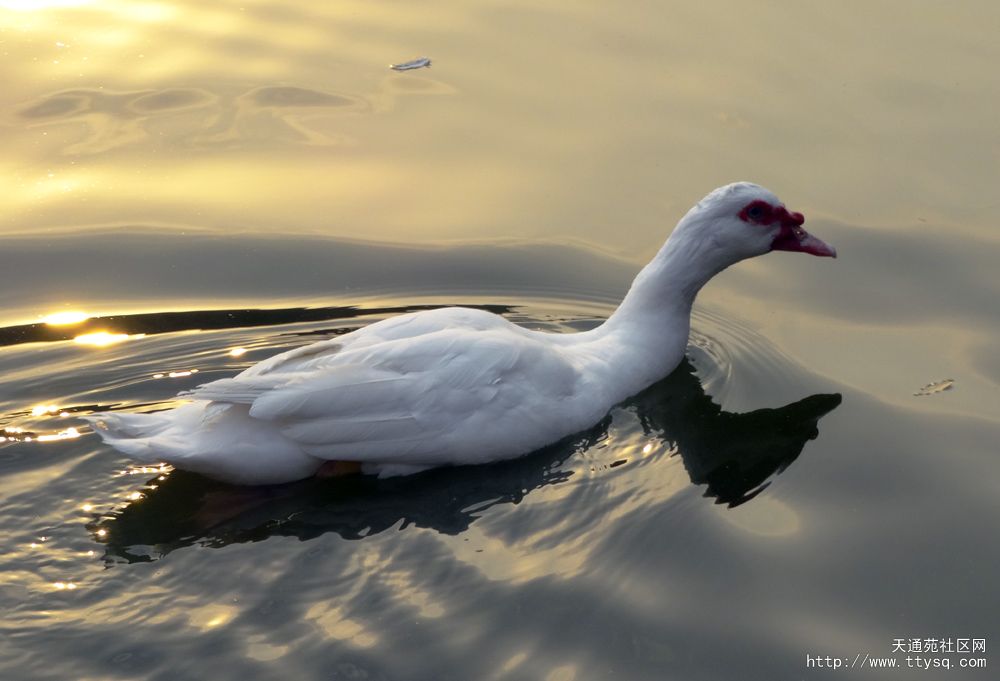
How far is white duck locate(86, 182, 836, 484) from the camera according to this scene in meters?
6.26

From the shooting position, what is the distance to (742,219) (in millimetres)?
7379

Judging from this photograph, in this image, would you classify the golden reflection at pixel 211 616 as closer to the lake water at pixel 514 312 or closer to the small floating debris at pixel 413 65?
the lake water at pixel 514 312

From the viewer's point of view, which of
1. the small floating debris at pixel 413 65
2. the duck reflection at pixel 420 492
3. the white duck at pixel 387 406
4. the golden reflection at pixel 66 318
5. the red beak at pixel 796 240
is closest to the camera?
the duck reflection at pixel 420 492

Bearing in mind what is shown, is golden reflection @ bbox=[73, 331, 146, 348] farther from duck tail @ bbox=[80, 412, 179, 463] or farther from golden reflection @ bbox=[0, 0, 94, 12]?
golden reflection @ bbox=[0, 0, 94, 12]

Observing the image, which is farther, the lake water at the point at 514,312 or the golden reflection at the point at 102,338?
the golden reflection at the point at 102,338

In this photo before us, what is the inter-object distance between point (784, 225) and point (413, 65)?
3.81m

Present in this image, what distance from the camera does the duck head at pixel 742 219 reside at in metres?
7.34

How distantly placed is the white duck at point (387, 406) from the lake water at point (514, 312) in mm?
180

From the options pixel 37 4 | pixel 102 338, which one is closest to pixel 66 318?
pixel 102 338

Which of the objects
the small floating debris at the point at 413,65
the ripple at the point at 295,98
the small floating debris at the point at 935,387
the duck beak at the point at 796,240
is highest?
the small floating debris at the point at 413,65

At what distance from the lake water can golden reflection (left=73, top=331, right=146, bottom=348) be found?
7 cm

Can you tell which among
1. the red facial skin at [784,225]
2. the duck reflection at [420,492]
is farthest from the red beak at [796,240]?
the duck reflection at [420,492]

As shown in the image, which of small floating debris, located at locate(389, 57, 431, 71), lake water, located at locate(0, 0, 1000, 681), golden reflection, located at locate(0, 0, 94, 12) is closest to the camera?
lake water, located at locate(0, 0, 1000, 681)

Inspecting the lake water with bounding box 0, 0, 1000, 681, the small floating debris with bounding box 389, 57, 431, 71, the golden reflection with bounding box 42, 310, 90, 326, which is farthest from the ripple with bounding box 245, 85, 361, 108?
the golden reflection with bounding box 42, 310, 90, 326
